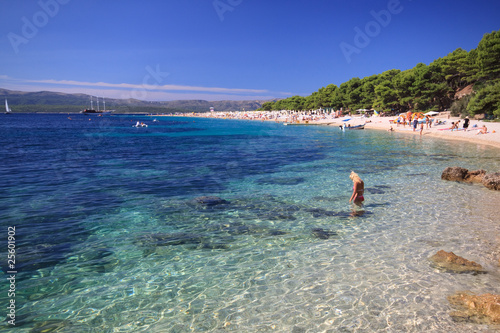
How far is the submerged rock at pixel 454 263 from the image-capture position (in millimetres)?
6328

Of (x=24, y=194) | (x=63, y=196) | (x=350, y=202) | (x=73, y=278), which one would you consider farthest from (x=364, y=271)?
(x=24, y=194)

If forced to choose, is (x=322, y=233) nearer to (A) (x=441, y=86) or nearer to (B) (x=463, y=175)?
(B) (x=463, y=175)

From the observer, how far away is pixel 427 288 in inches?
226

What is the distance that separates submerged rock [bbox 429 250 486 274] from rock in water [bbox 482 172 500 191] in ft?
27.0

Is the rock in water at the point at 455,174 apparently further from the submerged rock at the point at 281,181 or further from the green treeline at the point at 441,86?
the green treeline at the point at 441,86

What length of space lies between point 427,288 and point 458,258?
1579mm

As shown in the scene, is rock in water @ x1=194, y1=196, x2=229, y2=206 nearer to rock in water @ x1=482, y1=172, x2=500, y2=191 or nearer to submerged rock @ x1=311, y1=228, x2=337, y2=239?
submerged rock @ x1=311, y1=228, x2=337, y2=239

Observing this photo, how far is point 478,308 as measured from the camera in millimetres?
4922

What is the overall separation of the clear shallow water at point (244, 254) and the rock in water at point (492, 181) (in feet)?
1.68

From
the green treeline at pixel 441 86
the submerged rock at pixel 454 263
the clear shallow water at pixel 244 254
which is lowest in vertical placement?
the clear shallow water at pixel 244 254

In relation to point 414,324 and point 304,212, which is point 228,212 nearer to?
point 304,212

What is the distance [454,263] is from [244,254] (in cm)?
478

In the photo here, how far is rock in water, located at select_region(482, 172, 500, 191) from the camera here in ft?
41.1

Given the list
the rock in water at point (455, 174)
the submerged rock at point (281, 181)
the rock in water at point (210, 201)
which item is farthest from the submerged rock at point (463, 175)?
the rock in water at point (210, 201)
